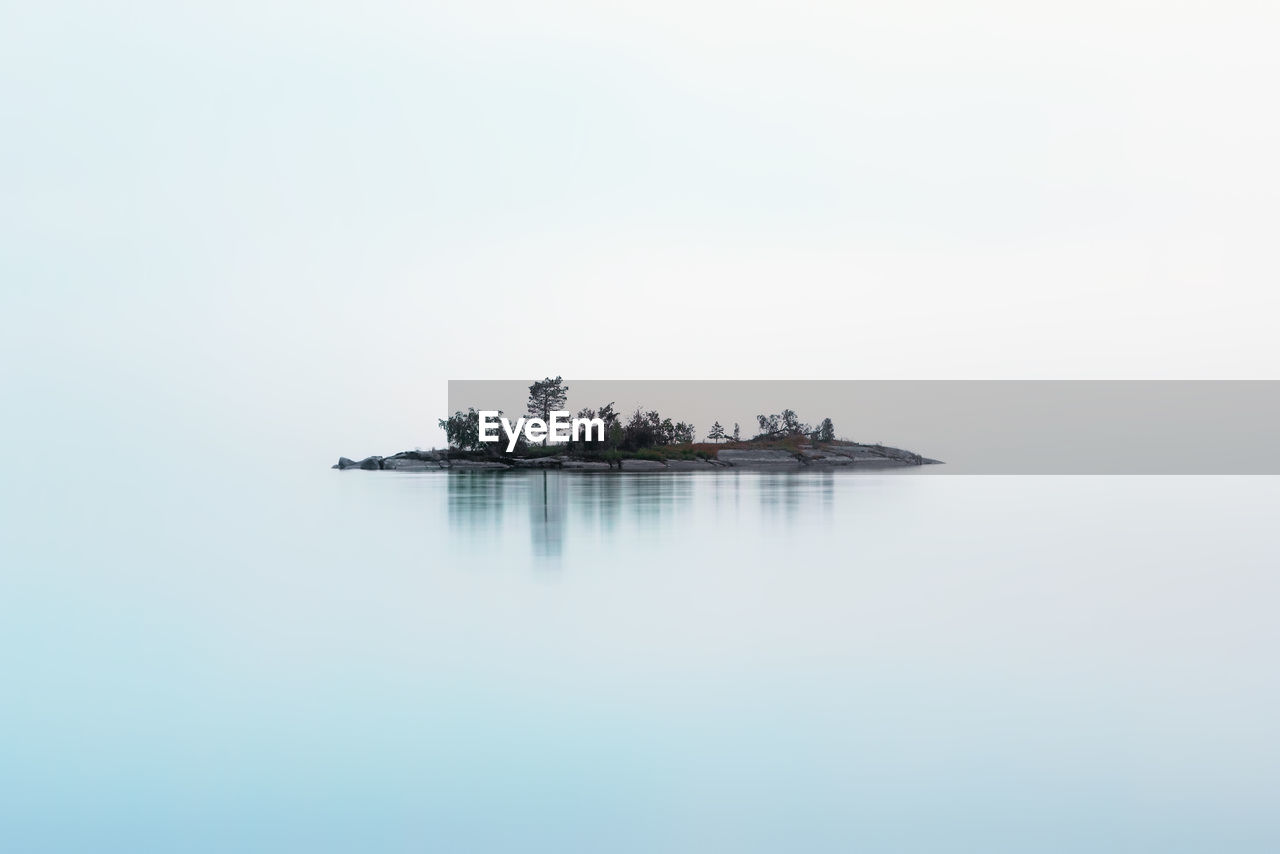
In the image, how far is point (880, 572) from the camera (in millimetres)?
16109

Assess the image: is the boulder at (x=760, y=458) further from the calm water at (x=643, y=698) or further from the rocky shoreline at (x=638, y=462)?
the calm water at (x=643, y=698)

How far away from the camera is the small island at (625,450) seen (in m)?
67.1

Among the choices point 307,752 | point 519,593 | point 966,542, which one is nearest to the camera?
point 307,752

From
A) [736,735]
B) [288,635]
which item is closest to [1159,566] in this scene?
[736,735]

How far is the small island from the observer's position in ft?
220

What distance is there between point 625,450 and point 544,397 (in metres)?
8.44

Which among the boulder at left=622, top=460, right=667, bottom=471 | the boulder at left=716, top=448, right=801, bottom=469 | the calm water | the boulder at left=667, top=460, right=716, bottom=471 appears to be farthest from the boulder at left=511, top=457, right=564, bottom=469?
the calm water

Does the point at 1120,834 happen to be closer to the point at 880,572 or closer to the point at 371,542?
the point at 880,572

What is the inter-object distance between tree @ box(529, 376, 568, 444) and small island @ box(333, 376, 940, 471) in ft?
0.23

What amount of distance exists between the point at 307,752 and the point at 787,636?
582 cm

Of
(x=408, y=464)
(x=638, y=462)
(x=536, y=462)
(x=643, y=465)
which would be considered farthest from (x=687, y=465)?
(x=408, y=464)

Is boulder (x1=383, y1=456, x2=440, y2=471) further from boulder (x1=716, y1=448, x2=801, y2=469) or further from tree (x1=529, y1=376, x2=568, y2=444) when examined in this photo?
boulder (x1=716, y1=448, x2=801, y2=469)

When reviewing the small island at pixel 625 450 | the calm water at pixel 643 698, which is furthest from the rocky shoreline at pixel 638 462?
the calm water at pixel 643 698

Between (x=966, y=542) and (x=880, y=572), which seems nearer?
(x=880, y=572)
